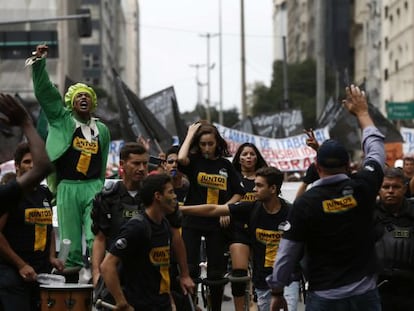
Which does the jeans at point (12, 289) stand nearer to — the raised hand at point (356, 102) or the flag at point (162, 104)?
the raised hand at point (356, 102)

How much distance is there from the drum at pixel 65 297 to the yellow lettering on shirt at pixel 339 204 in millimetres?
2006

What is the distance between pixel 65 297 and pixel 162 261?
81 cm

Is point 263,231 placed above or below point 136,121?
below

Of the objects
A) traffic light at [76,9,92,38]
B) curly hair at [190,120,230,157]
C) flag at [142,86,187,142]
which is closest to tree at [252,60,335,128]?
traffic light at [76,9,92,38]

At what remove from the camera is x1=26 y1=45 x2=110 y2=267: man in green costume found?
35.1 feet

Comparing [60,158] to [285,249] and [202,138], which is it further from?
[285,249]

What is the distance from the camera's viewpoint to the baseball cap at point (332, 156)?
7930 millimetres

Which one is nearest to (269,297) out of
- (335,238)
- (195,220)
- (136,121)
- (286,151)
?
(195,220)

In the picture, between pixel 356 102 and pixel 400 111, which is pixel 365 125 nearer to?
pixel 356 102

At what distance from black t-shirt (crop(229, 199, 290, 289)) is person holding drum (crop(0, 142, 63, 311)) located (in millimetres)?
2152

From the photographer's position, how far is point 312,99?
310ft

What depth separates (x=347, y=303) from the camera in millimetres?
7949

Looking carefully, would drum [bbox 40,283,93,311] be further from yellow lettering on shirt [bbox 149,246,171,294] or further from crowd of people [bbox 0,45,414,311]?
yellow lettering on shirt [bbox 149,246,171,294]

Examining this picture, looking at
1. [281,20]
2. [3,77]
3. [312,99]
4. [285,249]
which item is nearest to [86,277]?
[285,249]
